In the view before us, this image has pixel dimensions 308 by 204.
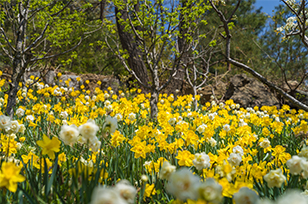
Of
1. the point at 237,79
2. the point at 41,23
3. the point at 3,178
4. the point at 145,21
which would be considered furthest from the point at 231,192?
the point at 237,79

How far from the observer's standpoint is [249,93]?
24.5 ft

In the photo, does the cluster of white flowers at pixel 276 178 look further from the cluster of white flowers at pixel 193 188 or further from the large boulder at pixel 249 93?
the large boulder at pixel 249 93

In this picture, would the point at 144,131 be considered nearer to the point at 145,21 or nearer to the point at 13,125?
the point at 13,125

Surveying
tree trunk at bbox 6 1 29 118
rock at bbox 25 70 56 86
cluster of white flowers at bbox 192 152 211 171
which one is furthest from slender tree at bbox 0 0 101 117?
cluster of white flowers at bbox 192 152 211 171

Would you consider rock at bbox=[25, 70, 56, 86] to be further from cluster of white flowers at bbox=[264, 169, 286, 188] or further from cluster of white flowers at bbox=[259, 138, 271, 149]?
cluster of white flowers at bbox=[264, 169, 286, 188]

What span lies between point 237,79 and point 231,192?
300 inches

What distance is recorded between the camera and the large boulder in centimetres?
729

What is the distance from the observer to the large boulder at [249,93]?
7295mm

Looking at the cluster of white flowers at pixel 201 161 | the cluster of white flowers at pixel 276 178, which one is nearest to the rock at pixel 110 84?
the cluster of white flowers at pixel 201 161

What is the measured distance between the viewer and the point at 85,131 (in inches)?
43.5

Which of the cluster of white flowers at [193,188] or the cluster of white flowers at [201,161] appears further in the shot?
the cluster of white flowers at [201,161]

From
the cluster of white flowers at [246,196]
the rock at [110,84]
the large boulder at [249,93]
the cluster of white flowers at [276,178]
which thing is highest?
the rock at [110,84]

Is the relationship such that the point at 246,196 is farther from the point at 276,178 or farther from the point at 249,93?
the point at 249,93

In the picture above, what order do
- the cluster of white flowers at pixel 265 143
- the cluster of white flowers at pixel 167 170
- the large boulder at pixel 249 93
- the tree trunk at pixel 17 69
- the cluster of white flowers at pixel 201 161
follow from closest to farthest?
1. the cluster of white flowers at pixel 167 170
2. the cluster of white flowers at pixel 201 161
3. the cluster of white flowers at pixel 265 143
4. the tree trunk at pixel 17 69
5. the large boulder at pixel 249 93
